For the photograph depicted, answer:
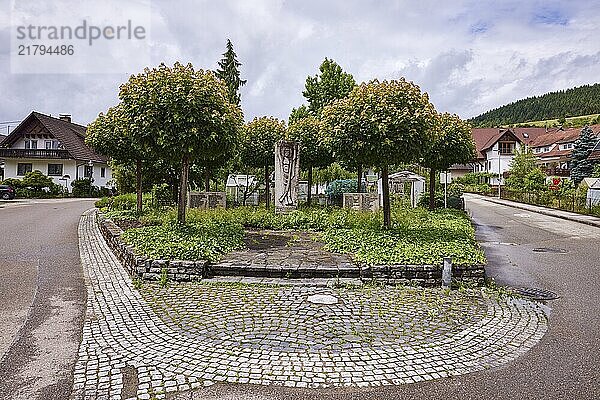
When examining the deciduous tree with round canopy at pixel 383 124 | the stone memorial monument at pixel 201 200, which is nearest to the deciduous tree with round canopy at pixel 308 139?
the stone memorial monument at pixel 201 200

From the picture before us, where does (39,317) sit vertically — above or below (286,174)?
below

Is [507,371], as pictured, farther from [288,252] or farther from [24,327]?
[288,252]

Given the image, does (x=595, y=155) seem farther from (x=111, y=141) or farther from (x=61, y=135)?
(x=61, y=135)

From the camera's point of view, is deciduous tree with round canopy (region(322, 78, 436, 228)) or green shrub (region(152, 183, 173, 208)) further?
green shrub (region(152, 183, 173, 208))

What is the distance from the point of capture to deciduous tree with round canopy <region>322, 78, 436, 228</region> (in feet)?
39.2

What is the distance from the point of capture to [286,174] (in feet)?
64.1

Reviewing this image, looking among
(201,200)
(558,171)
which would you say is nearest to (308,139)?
(201,200)

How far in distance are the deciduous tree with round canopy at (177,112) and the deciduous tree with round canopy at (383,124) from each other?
2816 millimetres

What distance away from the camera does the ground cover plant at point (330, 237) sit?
9695 mm

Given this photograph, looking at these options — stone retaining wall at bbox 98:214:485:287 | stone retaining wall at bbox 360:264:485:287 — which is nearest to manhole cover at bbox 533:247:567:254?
stone retaining wall at bbox 98:214:485:287

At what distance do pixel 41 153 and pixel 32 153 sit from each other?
2.86 ft

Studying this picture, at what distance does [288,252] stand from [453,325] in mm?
5032

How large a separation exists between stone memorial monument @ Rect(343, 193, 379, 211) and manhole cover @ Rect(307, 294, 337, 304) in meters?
12.6

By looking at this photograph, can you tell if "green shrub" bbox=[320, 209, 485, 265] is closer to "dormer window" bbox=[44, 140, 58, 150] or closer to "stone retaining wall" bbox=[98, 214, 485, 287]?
"stone retaining wall" bbox=[98, 214, 485, 287]
